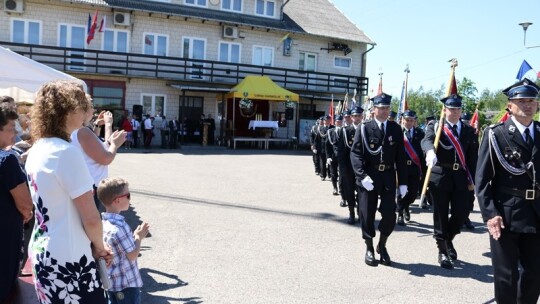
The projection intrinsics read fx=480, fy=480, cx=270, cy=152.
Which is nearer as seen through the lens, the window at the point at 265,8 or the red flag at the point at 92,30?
the red flag at the point at 92,30

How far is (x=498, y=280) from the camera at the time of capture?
4289 millimetres

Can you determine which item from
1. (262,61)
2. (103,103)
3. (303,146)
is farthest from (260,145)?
(103,103)

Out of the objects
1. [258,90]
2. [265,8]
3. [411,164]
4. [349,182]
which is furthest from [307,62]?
[349,182]

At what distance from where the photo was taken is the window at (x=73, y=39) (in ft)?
82.1

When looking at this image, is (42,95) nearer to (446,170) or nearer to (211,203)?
(446,170)

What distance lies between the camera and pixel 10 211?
334cm

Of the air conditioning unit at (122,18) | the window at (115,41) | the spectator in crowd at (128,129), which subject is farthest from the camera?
the window at (115,41)

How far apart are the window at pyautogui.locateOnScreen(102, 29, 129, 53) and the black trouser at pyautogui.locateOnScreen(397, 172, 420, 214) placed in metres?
21.1

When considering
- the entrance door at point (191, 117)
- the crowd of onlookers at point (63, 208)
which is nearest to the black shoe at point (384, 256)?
the crowd of onlookers at point (63, 208)

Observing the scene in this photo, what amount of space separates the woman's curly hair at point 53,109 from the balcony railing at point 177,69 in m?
23.2

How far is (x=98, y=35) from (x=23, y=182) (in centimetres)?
2467

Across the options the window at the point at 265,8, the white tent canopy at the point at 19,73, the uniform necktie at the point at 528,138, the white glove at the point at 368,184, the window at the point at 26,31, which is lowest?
the white glove at the point at 368,184

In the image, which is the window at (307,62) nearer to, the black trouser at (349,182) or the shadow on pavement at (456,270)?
the black trouser at (349,182)

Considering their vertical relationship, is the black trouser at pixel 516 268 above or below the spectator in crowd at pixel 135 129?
below
